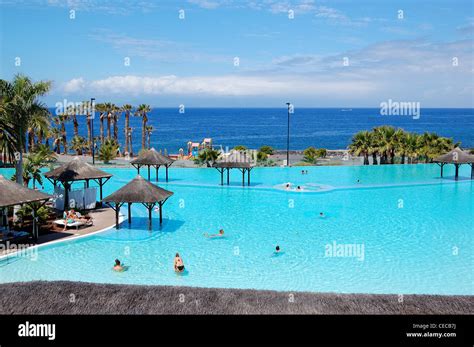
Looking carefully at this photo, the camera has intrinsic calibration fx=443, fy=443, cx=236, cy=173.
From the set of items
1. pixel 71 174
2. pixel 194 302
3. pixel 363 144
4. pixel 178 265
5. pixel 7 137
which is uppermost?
pixel 7 137

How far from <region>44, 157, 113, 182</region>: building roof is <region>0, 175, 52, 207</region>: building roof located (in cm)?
527

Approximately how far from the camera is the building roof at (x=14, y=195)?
14891 millimetres

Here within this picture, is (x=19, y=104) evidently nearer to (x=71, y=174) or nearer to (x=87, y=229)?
(x=71, y=174)

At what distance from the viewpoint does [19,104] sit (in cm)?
1858

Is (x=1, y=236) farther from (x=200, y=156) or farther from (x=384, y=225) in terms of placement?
(x=200, y=156)

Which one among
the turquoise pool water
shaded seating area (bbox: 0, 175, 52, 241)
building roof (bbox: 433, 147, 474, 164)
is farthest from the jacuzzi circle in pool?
shaded seating area (bbox: 0, 175, 52, 241)

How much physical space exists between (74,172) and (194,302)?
16694 mm

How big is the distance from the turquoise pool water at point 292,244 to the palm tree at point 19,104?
5.19 metres

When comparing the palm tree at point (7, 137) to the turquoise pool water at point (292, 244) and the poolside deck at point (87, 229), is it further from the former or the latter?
the turquoise pool water at point (292, 244)

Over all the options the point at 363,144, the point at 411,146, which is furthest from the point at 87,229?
the point at 411,146
